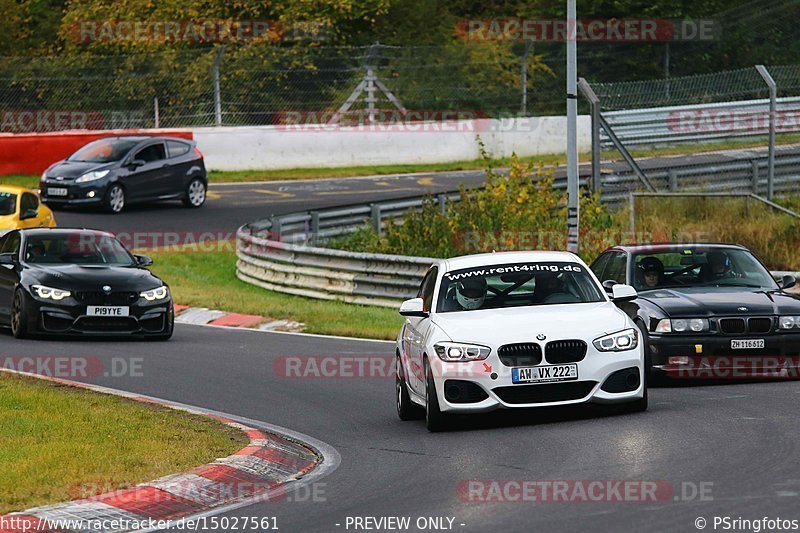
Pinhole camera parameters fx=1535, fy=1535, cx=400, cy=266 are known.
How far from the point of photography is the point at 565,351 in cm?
1168

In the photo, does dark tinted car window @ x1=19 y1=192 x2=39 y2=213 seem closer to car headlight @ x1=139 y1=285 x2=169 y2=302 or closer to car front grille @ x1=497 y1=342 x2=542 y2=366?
car headlight @ x1=139 y1=285 x2=169 y2=302

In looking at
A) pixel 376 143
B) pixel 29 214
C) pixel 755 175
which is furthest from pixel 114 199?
pixel 755 175

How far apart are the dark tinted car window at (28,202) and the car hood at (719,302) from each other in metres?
14.6

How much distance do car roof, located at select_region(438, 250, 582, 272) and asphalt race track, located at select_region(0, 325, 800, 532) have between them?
4.23ft

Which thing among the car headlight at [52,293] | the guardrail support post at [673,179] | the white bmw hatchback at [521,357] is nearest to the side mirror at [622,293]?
the white bmw hatchback at [521,357]

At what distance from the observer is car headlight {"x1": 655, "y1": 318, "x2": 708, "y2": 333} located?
1401cm

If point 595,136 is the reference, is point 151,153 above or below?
below

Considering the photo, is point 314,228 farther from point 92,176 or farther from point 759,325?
point 759,325

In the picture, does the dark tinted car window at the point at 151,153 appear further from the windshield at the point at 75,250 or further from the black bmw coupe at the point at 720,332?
the black bmw coupe at the point at 720,332

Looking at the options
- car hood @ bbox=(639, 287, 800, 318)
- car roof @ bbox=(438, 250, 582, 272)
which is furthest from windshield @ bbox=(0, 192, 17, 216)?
car roof @ bbox=(438, 250, 582, 272)

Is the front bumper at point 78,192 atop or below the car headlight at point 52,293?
atop

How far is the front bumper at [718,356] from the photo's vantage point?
550 inches

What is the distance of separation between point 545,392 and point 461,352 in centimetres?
71

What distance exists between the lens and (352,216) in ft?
94.6
